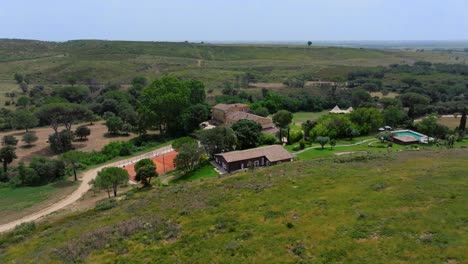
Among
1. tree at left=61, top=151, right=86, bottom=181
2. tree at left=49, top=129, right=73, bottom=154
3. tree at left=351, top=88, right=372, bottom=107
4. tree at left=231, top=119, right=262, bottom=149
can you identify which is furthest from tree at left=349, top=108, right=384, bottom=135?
tree at left=49, top=129, right=73, bottom=154

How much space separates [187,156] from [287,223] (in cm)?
2721

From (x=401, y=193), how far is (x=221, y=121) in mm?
53982

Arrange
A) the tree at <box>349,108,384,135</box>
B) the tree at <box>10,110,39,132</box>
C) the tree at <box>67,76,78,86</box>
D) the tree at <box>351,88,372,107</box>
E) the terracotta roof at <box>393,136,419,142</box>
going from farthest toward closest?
1. the tree at <box>67,76,78,86</box>
2. the tree at <box>351,88,372,107</box>
3. the tree at <box>10,110,39,132</box>
4. the tree at <box>349,108,384,135</box>
5. the terracotta roof at <box>393,136,419,142</box>

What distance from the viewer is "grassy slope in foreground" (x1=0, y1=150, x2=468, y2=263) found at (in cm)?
1888

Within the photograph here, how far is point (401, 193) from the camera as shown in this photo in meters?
25.6

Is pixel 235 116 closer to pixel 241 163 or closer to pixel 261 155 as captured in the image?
pixel 261 155

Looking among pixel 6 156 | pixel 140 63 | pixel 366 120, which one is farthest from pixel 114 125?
pixel 140 63

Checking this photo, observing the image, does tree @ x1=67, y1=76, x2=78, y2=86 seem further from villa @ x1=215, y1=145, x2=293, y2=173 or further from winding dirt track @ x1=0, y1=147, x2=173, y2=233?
villa @ x1=215, y1=145, x2=293, y2=173

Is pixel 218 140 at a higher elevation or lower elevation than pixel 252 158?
higher

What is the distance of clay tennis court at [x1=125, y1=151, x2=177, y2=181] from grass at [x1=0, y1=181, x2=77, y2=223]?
293 inches

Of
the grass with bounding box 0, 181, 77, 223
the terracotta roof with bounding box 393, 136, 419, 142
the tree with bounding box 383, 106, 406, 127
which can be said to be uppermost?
the tree with bounding box 383, 106, 406, 127

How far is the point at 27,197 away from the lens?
41438 mm

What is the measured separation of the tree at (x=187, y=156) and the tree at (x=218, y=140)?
2.38m

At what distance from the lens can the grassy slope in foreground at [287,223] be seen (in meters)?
18.9
